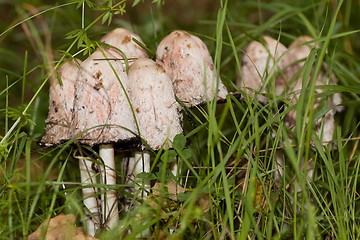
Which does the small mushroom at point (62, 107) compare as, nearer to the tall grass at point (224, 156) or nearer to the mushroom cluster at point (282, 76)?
the tall grass at point (224, 156)

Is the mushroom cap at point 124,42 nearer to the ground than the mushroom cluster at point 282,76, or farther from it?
farther from it

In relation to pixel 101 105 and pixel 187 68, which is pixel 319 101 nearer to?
pixel 187 68

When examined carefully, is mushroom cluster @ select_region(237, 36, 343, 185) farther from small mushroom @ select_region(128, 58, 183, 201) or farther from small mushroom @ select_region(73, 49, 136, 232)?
small mushroom @ select_region(73, 49, 136, 232)

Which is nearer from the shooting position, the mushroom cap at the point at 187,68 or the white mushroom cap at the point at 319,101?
the mushroom cap at the point at 187,68

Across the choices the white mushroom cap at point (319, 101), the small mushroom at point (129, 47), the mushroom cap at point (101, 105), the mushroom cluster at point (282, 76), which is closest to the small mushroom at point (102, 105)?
the mushroom cap at point (101, 105)

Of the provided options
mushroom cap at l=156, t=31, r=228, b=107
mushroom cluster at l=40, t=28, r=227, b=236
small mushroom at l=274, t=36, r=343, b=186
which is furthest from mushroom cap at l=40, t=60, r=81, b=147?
small mushroom at l=274, t=36, r=343, b=186

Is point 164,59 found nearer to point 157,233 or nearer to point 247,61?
point 247,61

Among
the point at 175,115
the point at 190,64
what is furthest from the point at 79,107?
the point at 190,64
